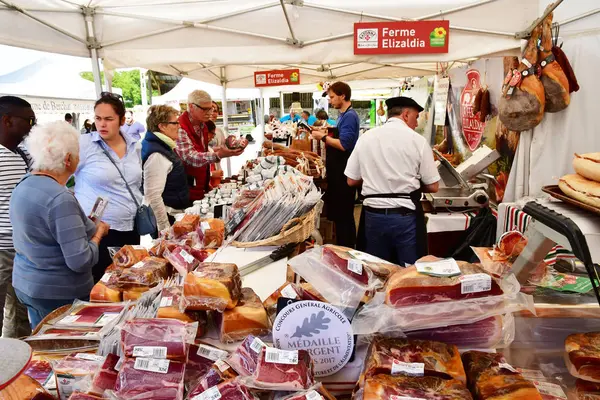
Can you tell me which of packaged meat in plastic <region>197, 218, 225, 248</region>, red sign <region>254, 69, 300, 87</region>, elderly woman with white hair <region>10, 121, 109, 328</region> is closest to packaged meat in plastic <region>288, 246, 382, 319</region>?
packaged meat in plastic <region>197, 218, 225, 248</region>

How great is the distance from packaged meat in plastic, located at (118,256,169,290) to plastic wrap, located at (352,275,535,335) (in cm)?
100

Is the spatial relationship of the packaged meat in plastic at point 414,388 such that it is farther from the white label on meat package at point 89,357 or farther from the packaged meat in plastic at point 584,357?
the white label on meat package at point 89,357

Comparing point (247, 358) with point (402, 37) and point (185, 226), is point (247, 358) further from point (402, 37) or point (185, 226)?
point (402, 37)

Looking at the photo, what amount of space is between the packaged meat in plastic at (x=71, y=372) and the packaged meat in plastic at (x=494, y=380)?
0.92 metres

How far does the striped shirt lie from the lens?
2715 mm

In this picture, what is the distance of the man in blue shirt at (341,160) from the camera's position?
14.8 ft

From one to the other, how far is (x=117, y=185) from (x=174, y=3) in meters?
1.85

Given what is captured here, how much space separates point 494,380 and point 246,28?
3.41m

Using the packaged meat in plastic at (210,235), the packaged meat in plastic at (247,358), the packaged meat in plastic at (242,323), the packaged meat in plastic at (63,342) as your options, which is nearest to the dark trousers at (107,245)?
the packaged meat in plastic at (210,235)

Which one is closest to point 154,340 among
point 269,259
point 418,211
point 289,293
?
point 289,293

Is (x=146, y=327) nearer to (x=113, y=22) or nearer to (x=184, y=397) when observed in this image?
(x=184, y=397)

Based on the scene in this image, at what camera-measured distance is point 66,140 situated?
2.11 meters

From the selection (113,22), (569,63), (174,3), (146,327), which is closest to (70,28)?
(113,22)

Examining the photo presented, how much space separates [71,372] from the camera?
3.60 feet
